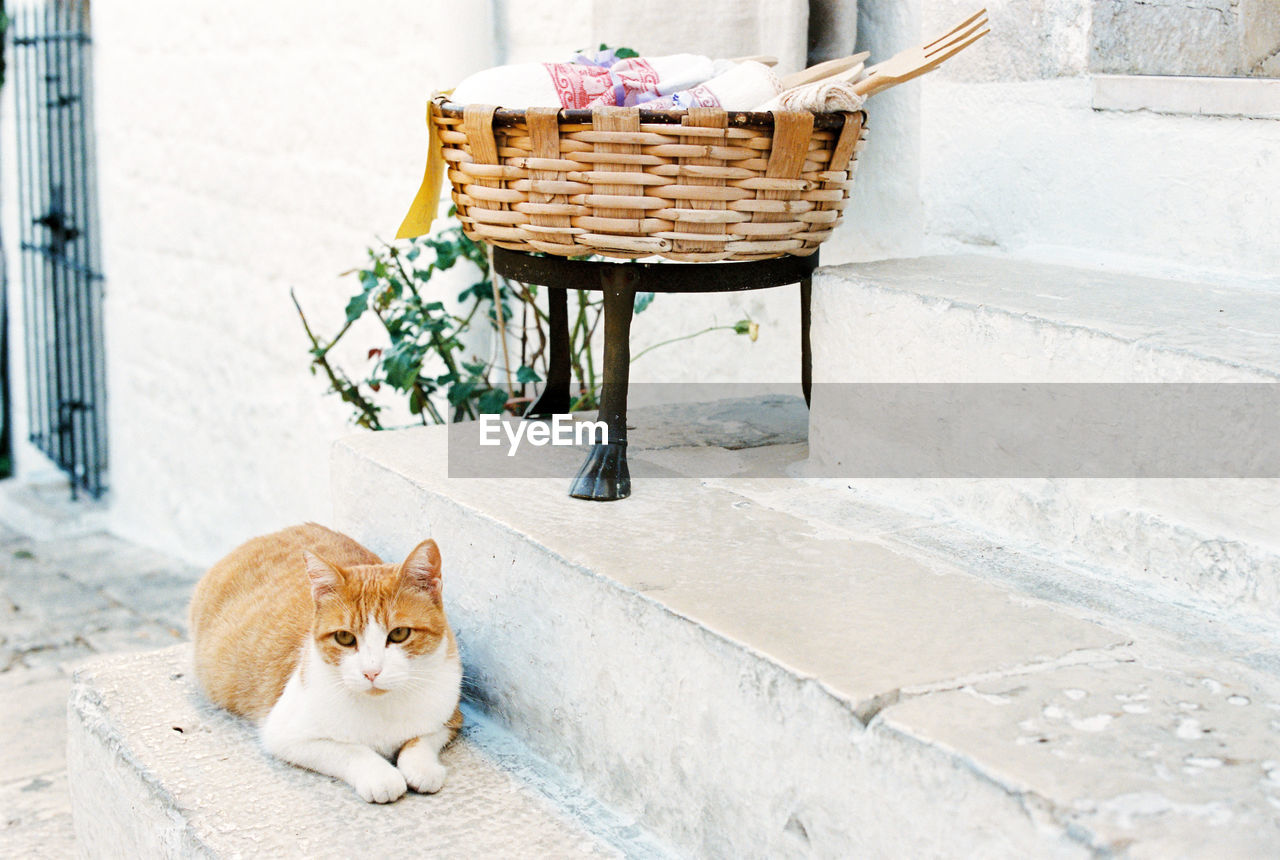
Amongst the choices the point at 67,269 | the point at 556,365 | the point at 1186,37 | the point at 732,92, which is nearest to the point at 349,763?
the point at 556,365

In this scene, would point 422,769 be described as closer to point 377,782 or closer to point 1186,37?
point 377,782

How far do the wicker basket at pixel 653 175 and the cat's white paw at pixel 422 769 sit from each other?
2.31 ft

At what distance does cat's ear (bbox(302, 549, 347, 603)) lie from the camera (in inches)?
64.0

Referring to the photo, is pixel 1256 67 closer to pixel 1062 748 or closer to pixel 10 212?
pixel 1062 748

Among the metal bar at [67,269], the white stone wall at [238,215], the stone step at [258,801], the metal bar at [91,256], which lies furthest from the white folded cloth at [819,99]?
the metal bar at [67,269]

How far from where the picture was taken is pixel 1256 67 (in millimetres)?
2303

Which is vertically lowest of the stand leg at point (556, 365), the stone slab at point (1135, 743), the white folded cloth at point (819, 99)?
the stone slab at point (1135, 743)

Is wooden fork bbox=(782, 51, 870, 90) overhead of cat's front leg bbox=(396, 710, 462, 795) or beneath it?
overhead

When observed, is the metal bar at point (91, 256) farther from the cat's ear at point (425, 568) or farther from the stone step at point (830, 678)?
the cat's ear at point (425, 568)

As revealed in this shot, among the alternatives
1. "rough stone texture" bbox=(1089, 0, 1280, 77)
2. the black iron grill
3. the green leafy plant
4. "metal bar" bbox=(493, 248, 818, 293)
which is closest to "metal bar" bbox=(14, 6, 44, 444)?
the black iron grill

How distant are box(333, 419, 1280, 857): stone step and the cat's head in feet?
0.44

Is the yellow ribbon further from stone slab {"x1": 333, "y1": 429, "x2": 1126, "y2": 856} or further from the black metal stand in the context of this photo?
stone slab {"x1": 333, "y1": 429, "x2": 1126, "y2": 856}

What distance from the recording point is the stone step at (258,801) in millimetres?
1512

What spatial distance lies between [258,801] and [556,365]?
902 mm
